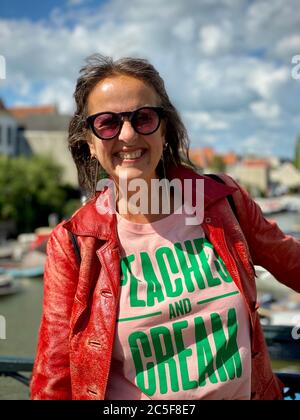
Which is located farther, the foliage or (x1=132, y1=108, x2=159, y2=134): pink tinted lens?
the foliage

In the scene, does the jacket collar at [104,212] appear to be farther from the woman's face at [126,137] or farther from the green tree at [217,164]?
the green tree at [217,164]

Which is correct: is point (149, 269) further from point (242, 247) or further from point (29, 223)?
point (29, 223)

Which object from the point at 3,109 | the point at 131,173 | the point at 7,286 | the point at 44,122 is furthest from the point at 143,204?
the point at 44,122

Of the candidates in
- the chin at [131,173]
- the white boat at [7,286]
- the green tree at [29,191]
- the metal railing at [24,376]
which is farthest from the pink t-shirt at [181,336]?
the green tree at [29,191]

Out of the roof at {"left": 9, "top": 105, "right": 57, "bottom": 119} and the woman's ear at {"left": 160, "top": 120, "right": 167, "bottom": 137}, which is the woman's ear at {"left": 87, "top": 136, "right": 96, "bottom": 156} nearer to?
the woman's ear at {"left": 160, "top": 120, "right": 167, "bottom": 137}

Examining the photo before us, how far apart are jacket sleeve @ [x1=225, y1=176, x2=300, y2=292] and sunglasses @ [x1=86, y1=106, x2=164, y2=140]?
10.5 inches

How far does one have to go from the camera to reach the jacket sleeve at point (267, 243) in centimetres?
129

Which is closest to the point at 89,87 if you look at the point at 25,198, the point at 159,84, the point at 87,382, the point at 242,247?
the point at 159,84

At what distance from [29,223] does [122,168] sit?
2320cm

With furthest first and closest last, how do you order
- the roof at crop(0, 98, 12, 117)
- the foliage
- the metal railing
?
the roof at crop(0, 98, 12, 117)
the foliage
the metal railing

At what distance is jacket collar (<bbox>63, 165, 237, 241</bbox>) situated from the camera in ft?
3.90

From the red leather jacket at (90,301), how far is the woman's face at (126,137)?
0.14 meters

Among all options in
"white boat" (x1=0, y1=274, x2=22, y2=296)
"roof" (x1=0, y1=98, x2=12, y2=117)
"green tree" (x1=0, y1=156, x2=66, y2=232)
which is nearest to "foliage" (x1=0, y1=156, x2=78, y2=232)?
"green tree" (x1=0, y1=156, x2=66, y2=232)
